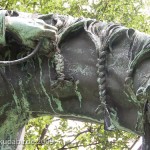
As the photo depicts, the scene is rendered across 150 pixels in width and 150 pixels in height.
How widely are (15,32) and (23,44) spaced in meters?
0.10

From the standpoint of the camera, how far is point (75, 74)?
117 inches

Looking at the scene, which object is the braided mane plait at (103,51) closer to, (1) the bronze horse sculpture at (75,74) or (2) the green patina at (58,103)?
(1) the bronze horse sculpture at (75,74)

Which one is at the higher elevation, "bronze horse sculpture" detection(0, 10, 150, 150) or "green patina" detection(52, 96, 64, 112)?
"bronze horse sculpture" detection(0, 10, 150, 150)

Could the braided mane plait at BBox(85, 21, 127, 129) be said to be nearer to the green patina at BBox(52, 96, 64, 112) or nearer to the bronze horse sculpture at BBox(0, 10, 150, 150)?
the bronze horse sculpture at BBox(0, 10, 150, 150)

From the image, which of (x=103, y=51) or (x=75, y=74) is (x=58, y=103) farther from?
(x=103, y=51)

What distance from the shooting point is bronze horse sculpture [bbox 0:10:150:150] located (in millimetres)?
2746

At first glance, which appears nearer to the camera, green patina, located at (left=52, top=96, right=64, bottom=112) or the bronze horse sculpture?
the bronze horse sculpture

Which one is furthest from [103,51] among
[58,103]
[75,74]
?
Answer: [58,103]

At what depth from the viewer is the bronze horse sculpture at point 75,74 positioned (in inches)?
108

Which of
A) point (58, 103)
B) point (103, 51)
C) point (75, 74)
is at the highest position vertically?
point (103, 51)

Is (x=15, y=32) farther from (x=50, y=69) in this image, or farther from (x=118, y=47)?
(x=118, y=47)

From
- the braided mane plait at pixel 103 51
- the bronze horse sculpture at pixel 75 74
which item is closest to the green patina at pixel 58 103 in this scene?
the bronze horse sculpture at pixel 75 74

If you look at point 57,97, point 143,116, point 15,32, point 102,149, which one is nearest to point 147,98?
point 143,116

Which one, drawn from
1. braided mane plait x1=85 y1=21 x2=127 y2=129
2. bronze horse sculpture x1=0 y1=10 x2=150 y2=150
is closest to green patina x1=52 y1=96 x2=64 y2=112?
bronze horse sculpture x1=0 y1=10 x2=150 y2=150
